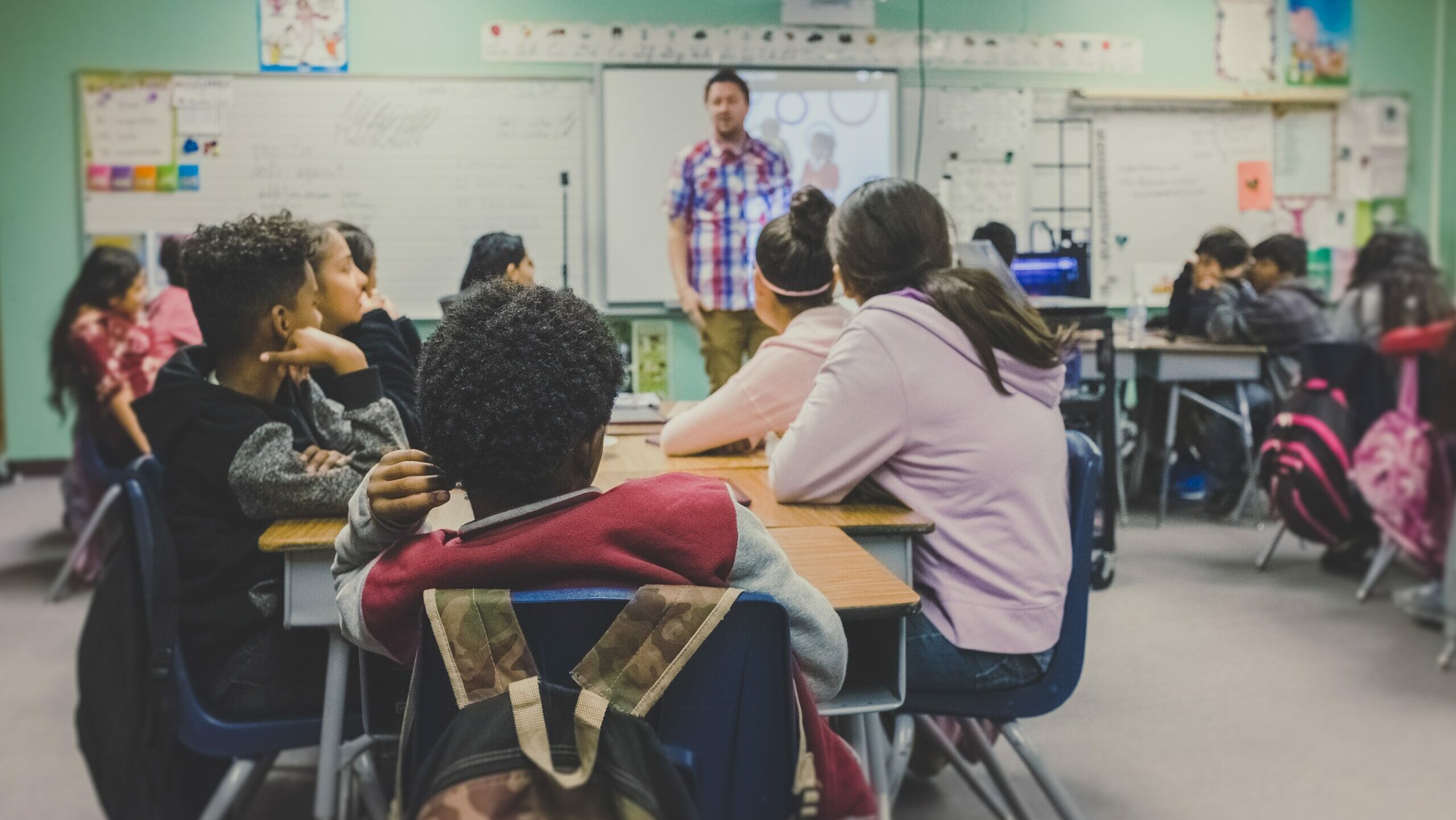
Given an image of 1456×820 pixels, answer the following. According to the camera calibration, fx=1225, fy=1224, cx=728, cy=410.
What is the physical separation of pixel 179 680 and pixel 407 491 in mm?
755

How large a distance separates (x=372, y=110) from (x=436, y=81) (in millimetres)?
304

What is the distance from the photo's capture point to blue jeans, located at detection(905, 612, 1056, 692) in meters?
1.60

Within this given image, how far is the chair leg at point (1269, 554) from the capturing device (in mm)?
3947

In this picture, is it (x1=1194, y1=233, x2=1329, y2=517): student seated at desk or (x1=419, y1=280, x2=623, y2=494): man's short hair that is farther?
(x1=1194, y1=233, x2=1329, y2=517): student seated at desk

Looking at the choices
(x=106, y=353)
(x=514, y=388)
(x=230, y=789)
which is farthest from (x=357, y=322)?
(x=106, y=353)

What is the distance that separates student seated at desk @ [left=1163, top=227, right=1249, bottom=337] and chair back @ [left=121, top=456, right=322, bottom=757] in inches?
161

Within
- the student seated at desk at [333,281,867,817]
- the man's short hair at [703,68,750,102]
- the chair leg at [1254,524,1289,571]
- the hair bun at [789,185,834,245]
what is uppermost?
the man's short hair at [703,68,750,102]

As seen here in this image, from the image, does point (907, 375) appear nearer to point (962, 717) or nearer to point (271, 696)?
point (962, 717)

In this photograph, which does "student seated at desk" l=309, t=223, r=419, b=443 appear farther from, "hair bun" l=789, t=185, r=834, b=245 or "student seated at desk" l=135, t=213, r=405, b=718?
"hair bun" l=789, t=185, r=834, b=245

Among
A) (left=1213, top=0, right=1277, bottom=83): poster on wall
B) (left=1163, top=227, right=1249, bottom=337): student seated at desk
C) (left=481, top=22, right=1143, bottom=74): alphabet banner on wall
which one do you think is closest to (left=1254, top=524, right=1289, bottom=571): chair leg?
(left=1163, top=227, right=1249, bottom=337): student seated at desk

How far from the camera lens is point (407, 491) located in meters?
1.00

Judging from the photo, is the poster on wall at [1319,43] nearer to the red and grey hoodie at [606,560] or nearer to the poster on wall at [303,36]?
the red and grey hoodie at [606,560]

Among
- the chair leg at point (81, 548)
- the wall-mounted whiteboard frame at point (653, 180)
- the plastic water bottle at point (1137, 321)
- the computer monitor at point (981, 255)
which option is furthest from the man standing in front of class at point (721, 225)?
the chair leg at point (81, 548)

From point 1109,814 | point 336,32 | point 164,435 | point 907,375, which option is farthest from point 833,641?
point 336,32
